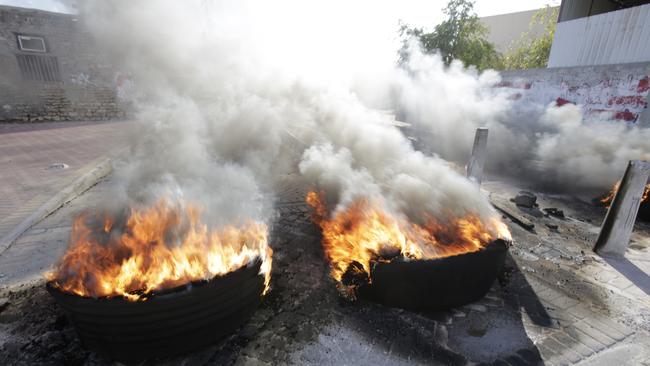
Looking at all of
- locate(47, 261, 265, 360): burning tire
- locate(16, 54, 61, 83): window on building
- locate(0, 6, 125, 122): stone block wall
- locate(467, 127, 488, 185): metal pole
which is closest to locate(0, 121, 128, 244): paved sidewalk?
locate(0, 6, 125, 122): stone block wall

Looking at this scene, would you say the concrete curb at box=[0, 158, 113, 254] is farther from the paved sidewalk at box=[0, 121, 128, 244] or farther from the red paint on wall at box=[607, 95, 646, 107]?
the red paint on wall at box=[607, 95, 646, 107]

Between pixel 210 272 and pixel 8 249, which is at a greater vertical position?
pixel 210 272

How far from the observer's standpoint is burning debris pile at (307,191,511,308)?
3418mm

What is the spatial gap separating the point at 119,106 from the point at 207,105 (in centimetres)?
1387

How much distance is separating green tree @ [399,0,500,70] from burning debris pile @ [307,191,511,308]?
57.4 ft

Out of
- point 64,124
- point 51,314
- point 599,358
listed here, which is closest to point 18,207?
point 51,314

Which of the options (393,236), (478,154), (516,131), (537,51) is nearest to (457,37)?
(537,51)

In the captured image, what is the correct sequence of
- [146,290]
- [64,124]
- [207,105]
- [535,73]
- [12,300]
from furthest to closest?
[64,124], [535,73], [207,105], [12,300], [146,290]

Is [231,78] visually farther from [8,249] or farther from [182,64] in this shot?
[8,249]

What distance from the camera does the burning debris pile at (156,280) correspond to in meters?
2.50

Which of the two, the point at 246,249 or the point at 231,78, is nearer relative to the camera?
the point at 246,249

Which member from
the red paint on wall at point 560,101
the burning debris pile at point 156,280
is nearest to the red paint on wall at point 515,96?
the red paint on wall at point 560,101

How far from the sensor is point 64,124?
14.5m

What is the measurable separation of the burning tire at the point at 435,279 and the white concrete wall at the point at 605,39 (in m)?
10.3
